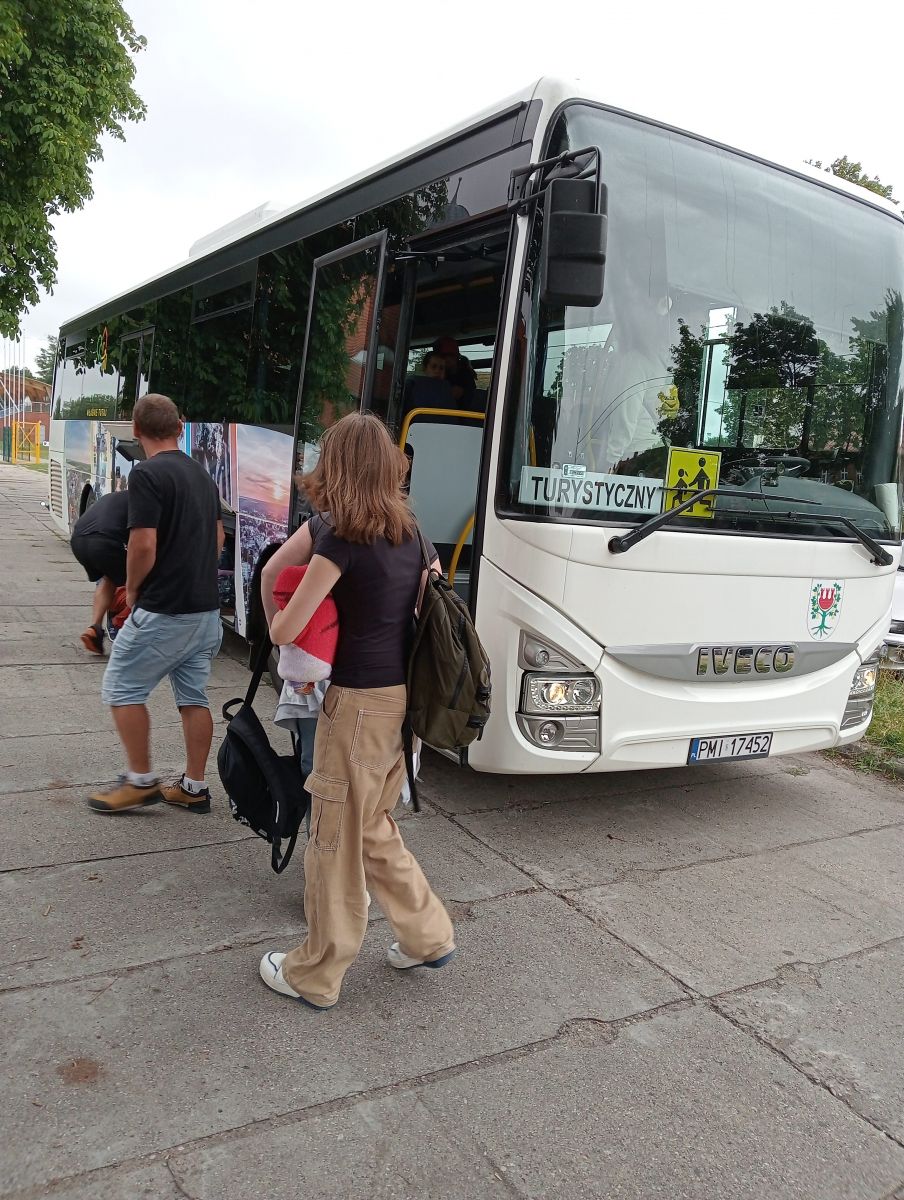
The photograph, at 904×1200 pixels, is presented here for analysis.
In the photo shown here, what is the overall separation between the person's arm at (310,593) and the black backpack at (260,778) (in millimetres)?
593

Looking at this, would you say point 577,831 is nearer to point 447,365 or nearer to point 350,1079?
point 350,1079

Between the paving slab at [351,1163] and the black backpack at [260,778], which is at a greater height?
the black backpack at [260,778]

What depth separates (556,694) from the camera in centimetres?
433

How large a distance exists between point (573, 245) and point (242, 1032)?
2971 millimetres

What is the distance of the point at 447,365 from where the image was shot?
623 cm

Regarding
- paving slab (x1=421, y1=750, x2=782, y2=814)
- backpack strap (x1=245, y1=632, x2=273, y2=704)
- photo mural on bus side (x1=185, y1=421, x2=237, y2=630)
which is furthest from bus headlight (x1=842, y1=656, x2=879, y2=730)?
photo mural on bus side (x1=185, y1=421, x2=237, y2=630)

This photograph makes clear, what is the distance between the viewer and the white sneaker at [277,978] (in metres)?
A: 3.14

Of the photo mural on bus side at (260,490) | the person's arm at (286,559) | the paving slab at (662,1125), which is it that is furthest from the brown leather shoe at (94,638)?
the paving slab at (662,1125)

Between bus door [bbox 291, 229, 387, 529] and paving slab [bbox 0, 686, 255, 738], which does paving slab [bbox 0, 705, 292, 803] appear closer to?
paving slab [bbox 0, 686, 255, 738]

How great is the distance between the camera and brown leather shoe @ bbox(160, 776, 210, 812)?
15.2 ft

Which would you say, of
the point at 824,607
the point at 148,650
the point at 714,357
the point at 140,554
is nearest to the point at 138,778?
the point at 148,650

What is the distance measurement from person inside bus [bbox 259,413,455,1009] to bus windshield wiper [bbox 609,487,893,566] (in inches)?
57.9

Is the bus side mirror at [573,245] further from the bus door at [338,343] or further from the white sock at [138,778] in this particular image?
the white sock at [138,778]

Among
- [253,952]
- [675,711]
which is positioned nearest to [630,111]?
[675,711]
